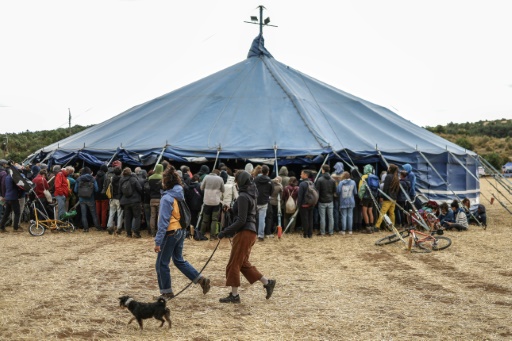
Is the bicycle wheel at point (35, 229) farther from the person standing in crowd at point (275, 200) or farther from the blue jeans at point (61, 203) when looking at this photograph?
the person standing in crowd at point (275, 200)

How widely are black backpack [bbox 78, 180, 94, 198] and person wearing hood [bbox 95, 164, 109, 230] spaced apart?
7.8 inches

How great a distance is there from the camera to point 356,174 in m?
13.0

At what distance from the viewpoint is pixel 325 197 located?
38.4ft

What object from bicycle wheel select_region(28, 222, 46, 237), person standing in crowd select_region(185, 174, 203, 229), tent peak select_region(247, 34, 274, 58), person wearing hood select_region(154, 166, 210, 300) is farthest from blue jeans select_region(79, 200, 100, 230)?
tent peak select_region(247, 34, 274, 58)

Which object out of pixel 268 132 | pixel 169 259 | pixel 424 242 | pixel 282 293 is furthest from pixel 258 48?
pixel 169 259

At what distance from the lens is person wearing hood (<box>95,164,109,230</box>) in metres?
12.1

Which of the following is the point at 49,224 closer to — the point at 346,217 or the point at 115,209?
the point at 115,209

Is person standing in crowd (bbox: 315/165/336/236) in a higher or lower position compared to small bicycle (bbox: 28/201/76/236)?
higher

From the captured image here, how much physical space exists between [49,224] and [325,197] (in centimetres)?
624

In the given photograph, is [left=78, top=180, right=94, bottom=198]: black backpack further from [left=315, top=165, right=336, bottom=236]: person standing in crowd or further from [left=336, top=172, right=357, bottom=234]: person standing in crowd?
[left=336, top=172, right=357, bottom=234]: person standing in crowd

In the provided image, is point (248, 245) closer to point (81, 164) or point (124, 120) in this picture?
point (81, 164)

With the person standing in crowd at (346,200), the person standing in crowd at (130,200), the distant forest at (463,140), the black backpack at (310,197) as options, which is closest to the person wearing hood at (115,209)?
the person standing in crowd at (130,200)

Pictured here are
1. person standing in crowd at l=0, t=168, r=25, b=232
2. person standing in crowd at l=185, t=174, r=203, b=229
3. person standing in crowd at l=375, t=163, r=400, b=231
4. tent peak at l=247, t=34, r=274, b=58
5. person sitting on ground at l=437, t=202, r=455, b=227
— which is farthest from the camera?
tent peak at l=247, t=34, r=274, b=58

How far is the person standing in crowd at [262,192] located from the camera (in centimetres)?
1072
